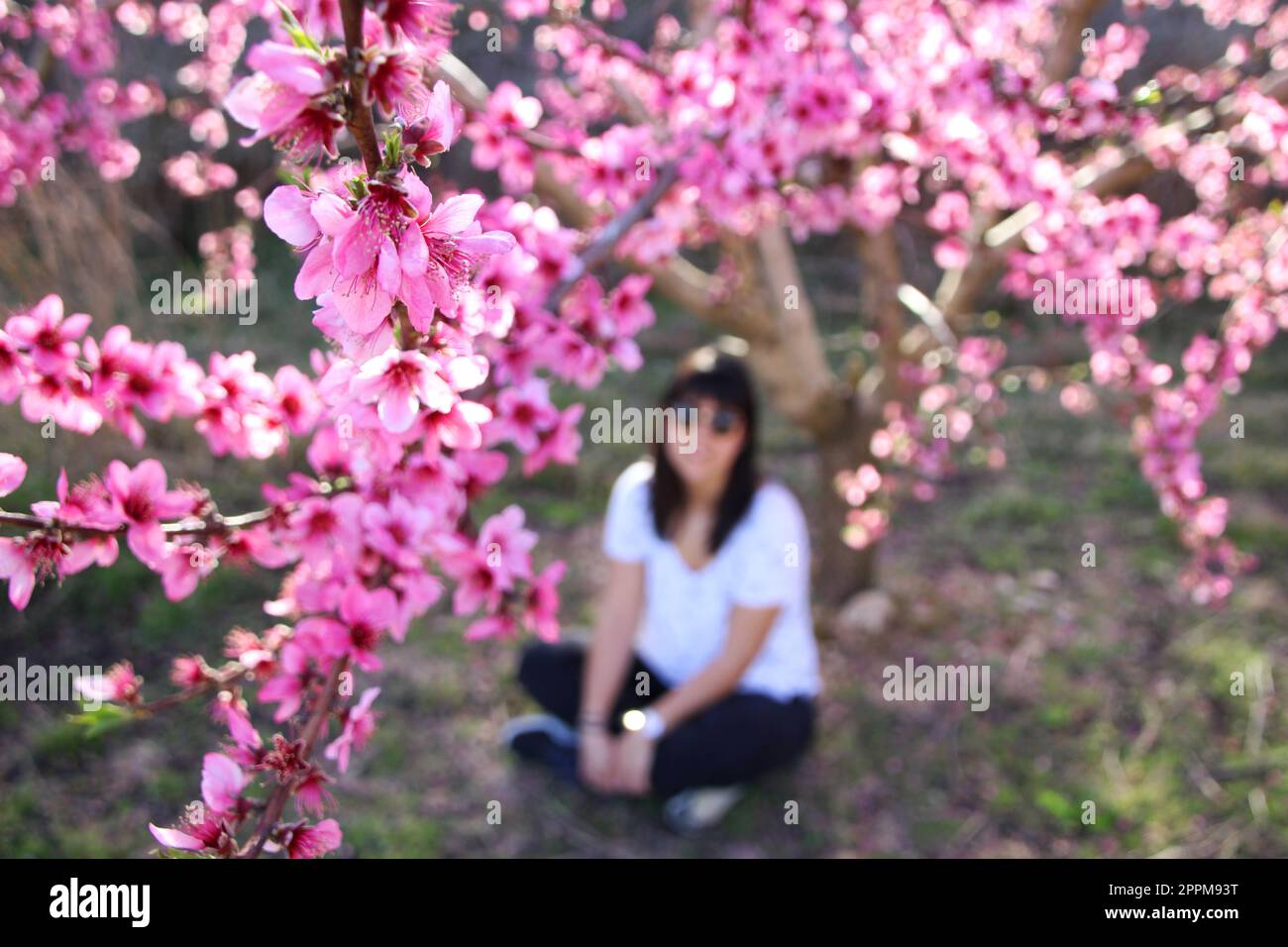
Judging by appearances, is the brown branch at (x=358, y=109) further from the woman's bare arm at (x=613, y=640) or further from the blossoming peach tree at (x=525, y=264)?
the woman's bare arm at (x=613, y=640)

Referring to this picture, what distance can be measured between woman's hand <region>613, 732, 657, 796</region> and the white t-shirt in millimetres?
285

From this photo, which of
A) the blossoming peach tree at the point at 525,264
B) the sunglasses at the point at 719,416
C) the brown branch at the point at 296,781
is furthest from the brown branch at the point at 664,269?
the brown branch at the point at 296,781

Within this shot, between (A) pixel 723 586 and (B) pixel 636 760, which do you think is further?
(A) pixel 723 586

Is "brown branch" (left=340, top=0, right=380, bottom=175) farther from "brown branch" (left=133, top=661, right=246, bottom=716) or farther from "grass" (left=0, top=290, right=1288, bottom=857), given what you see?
"grass" (left=0, top=290, right=1288, bottom=857)

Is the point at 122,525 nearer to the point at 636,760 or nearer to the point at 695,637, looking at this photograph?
the point at 636,760

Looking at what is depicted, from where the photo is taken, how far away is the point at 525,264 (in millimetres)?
1223

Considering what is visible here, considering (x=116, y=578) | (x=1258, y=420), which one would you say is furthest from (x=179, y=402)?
(x=1258, y=420)

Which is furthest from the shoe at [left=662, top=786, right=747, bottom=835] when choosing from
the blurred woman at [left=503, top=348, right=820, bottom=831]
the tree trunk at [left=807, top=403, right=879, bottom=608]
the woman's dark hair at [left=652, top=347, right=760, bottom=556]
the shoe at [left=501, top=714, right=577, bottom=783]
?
the tree trunk at [left=807, top=403, right=879, bottom=608]

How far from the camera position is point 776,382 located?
→ 114 inches

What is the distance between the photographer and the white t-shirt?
2283 millimetres

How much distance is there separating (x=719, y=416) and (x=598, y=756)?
0.91m

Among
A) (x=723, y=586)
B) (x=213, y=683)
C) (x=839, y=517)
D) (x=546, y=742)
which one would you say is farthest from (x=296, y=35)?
(x=839, y=517)

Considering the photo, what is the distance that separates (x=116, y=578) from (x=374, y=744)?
4.14 ft
